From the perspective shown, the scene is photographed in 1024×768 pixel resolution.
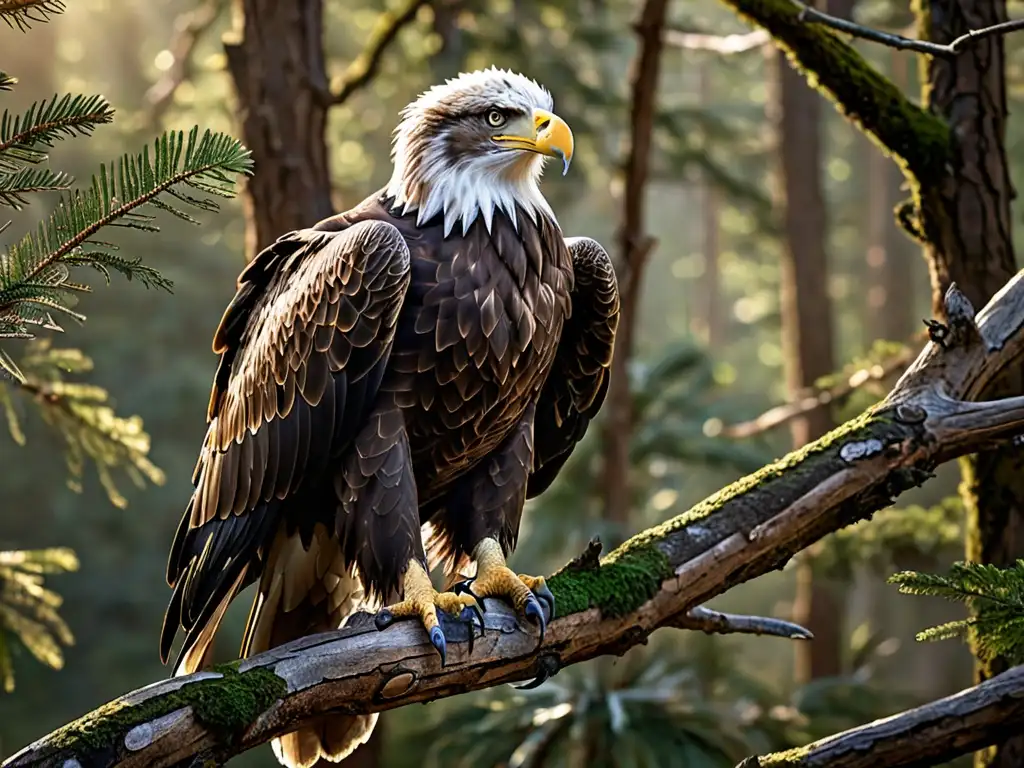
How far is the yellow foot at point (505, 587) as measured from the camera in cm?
316

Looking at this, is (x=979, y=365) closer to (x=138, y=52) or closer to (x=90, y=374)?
(x=90, y=374)

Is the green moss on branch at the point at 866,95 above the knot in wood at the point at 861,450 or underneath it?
above

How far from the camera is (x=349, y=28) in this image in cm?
1895

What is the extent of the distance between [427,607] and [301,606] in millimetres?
946

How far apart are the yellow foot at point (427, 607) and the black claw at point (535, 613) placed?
0.14 m

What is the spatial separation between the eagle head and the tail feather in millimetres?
1175

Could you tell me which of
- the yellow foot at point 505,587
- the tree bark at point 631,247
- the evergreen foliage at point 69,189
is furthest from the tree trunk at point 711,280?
the evergreen foliage at point 69,189

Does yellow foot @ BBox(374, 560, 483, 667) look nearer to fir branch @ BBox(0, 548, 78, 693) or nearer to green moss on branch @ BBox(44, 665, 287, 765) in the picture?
green moss on branch @ BBox(44, 665, 287, 765)

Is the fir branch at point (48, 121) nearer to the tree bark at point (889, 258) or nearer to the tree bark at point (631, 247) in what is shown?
the tree bark at point (631, 247)

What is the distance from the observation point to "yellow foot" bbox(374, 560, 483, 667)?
3.00 meters

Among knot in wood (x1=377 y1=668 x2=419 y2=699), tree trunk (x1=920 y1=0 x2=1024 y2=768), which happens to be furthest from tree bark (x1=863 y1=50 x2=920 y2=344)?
knot in wood (x1=377 y1=668 x2=419 y2=699)

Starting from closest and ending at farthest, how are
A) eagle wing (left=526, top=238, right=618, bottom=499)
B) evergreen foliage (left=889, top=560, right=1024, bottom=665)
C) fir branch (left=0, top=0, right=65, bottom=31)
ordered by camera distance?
1. fir branch (left=0, top=0, right=65, bottom=31)
2. evergreen foliage (left=889, top=560, right=1024, bottom=665)
3. eagle wing (left=526, top=238, right=618, bottom=499)

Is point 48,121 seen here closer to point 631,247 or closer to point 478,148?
point 478,148

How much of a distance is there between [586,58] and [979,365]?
18.9 meters
